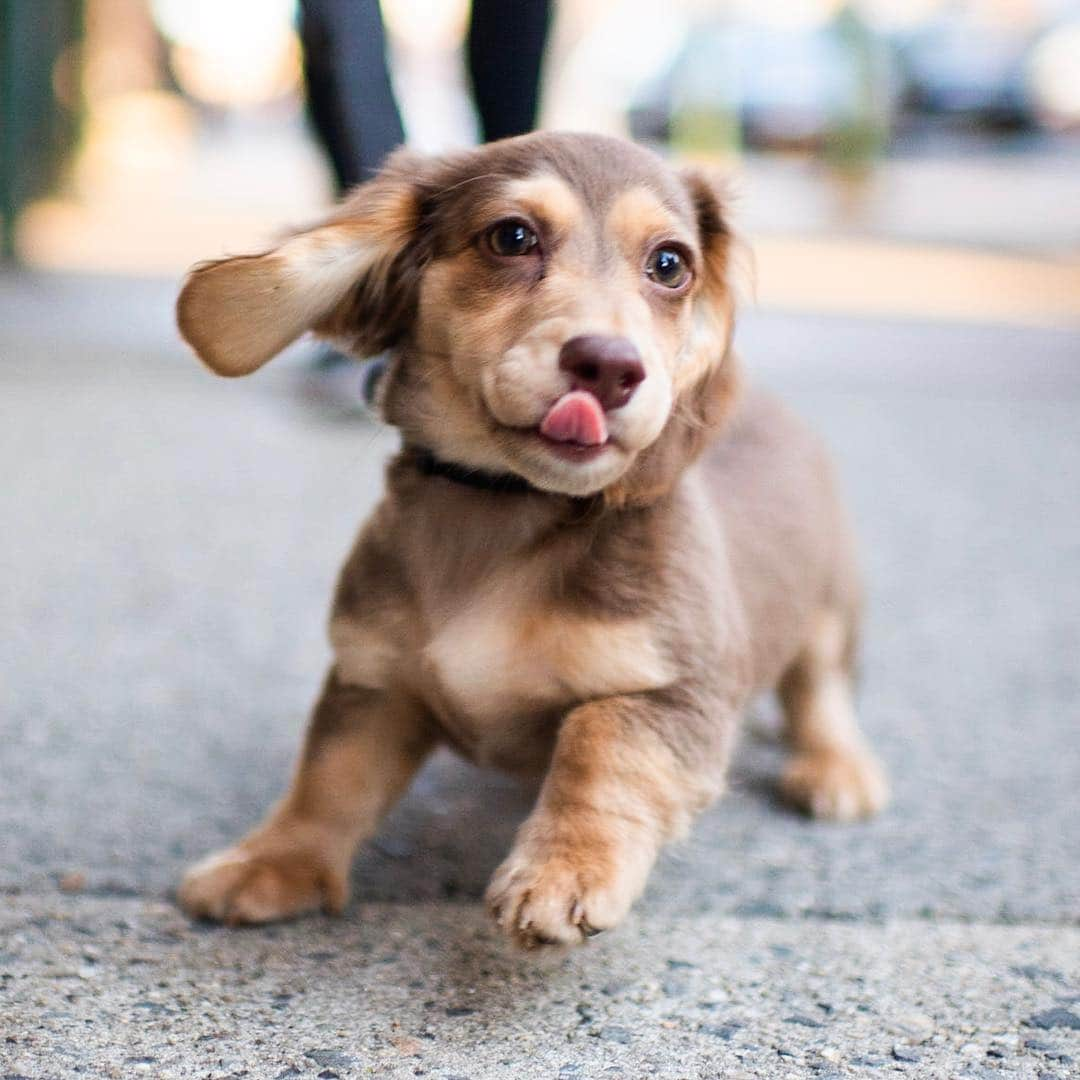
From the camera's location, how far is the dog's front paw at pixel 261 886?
2.00 meters

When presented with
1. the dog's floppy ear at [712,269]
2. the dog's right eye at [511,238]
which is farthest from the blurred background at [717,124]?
the dog's right eye at [511,238]

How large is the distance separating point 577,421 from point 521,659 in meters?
0.37

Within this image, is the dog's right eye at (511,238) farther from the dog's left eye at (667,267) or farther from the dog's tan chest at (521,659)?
the dog's tan chest at (521,659)

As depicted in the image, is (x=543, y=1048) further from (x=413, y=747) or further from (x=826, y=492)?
(x=826, y=492)

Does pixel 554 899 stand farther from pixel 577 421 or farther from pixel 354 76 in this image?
pixel 354 76

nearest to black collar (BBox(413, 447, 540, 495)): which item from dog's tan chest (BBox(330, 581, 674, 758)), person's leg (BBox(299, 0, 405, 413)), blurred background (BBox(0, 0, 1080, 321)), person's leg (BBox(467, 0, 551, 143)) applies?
dog's tan chest (BBox(330, 581, 674, 758))

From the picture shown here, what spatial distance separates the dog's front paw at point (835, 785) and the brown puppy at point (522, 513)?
466mm

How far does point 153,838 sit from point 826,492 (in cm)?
135

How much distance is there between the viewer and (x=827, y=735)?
8.87 ft

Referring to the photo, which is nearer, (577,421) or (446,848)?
(577,421)

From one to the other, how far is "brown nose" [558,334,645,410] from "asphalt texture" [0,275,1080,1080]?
0.75 metres

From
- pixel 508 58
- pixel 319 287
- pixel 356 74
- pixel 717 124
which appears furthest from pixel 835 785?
pixel 717 124

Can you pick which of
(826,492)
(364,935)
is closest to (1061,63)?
(826,492)

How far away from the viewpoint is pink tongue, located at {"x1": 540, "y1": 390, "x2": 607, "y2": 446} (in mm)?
1739
